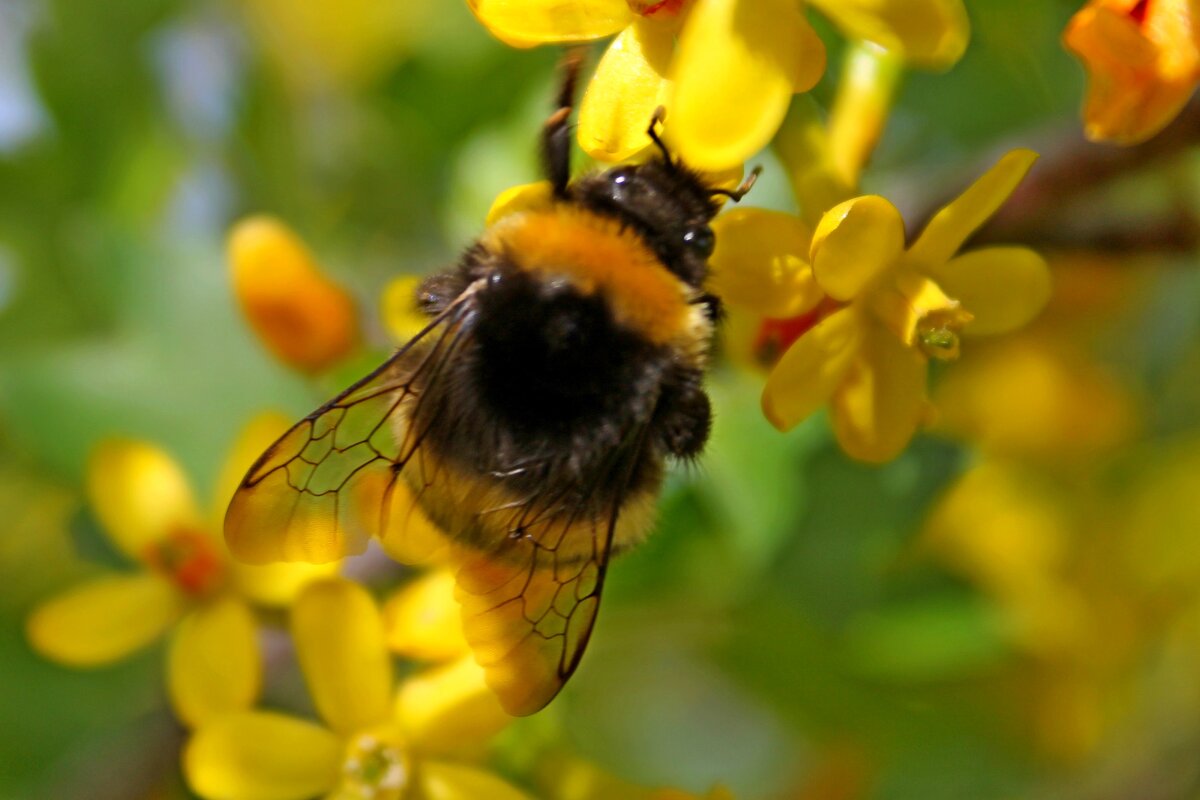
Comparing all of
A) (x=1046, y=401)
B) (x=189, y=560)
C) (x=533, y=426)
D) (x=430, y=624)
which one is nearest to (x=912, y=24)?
(x=533, y=426)

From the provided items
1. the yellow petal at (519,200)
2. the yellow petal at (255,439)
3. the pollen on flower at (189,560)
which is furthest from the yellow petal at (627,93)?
the pollen on flower at (189,560)

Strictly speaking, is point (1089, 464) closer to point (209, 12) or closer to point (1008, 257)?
point (1008, 257)

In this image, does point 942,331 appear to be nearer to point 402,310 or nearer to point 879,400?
point 879,400

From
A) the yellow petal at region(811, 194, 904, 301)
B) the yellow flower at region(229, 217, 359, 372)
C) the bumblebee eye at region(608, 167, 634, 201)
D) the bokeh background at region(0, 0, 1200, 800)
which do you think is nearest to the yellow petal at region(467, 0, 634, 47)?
the bumblebee eye at region(608, 167, 634, 201)

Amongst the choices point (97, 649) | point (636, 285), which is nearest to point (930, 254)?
point (636, 285)

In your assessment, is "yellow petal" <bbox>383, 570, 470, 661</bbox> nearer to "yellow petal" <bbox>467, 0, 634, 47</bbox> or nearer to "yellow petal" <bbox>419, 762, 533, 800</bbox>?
"yellow petal" <bbox>419, 762, 533, 800</bbox>
